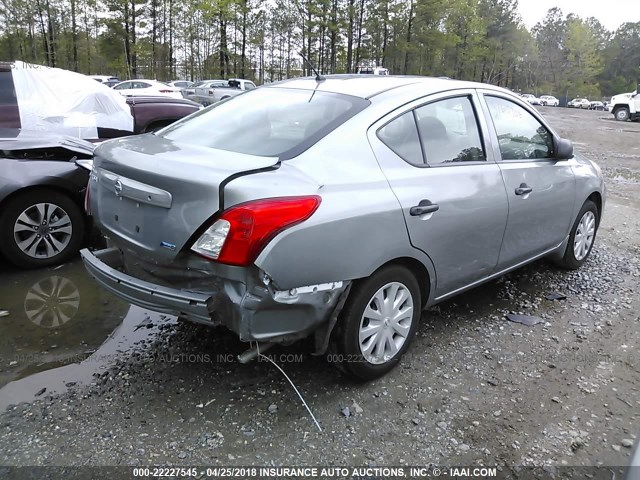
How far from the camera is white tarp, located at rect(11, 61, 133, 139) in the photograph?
21.4ft

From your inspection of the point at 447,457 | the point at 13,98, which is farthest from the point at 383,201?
the point at 13,98

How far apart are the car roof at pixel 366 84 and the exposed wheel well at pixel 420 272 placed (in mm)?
975

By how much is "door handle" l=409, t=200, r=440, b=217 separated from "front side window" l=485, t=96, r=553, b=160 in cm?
98

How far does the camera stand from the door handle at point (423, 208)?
112 inches

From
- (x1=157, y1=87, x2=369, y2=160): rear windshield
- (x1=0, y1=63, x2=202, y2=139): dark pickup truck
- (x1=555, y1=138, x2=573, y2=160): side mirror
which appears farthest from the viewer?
(x1=0, y1=63, x2=202, y2=139): dark pickup truck

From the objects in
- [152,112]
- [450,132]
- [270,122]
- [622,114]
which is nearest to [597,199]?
[450,132]

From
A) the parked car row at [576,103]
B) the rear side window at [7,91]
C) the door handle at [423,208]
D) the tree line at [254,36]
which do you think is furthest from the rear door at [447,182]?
the parked car row at [576,103]

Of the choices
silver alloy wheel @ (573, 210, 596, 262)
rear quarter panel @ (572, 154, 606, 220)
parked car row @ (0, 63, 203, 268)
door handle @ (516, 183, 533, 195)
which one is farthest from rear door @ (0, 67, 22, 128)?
silver alloy wheel @ (573, 210, 596, 262)

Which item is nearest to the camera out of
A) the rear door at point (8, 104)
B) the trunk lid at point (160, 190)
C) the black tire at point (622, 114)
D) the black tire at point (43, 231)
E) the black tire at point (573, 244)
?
the trunk lid at point (160, 190)

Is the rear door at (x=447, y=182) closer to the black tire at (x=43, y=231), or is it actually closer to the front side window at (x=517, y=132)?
the front side window at (x=517, y=132)

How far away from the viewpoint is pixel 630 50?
A: 85.7 meters

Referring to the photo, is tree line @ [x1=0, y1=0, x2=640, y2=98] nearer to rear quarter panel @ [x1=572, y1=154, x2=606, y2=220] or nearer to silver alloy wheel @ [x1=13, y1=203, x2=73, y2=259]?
silver alloy wheel @ [x1=13, y1=203, x2=73, y2=259]

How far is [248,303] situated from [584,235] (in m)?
3.71

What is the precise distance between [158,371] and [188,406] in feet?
1.35
